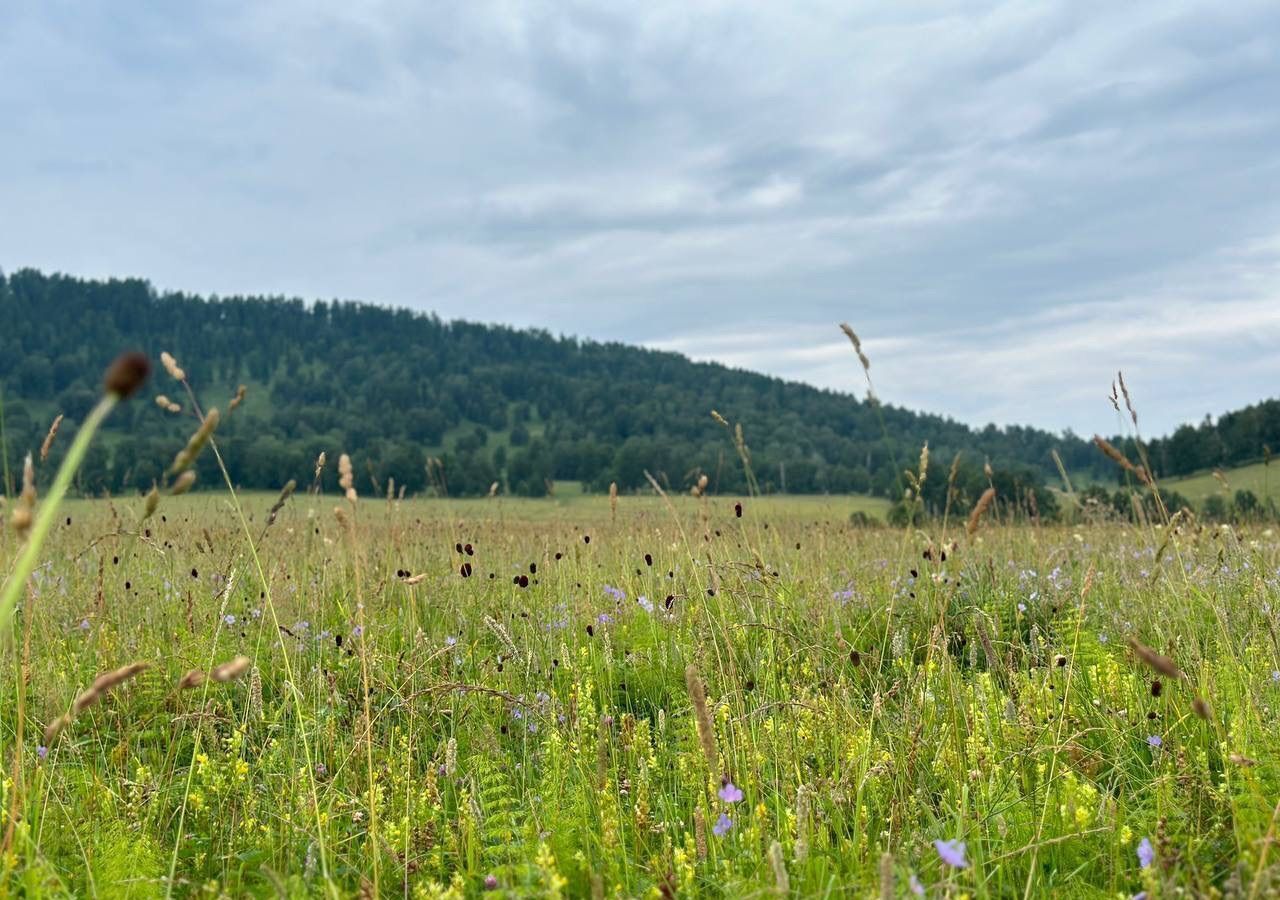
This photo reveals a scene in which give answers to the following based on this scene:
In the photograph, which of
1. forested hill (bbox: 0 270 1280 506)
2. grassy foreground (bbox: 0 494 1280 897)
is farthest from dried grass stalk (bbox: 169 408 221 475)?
forested hill (bbox: 0 270 1280 506)

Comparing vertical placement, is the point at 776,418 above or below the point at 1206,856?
above

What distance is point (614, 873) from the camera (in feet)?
7.52

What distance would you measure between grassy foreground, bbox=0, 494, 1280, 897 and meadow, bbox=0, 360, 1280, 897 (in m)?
0.02

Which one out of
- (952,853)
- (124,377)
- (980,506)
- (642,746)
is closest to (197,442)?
(124,377)

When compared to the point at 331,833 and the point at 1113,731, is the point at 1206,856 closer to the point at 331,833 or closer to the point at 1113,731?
the point at 1113,731

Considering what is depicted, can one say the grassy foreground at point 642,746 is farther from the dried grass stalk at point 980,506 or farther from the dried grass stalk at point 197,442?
the dried grass stalk at point 980,506

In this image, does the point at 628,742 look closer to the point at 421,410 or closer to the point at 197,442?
the point at 197,442

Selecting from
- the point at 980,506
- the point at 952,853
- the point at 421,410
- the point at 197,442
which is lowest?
the point at 952,853

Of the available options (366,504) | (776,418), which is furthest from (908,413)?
(366,504)

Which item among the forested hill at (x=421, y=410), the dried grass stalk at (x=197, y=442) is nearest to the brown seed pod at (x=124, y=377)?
the dried grass stalk at (x=197, y=442)

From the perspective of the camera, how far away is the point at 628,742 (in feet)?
10.2

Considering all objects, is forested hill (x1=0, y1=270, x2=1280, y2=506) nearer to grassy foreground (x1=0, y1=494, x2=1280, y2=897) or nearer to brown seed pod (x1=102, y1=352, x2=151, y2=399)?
grassy foreground (x1=0, y1=494, x2=1280, y2=897)

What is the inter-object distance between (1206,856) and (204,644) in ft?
13.4

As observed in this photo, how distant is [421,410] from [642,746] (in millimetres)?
160455
